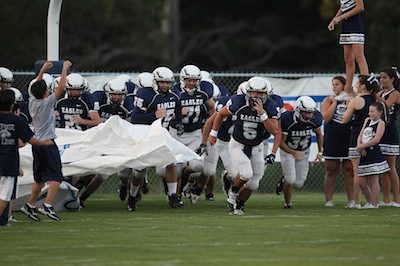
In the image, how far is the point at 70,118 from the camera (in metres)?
18.5

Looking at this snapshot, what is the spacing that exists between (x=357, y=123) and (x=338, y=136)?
485 mm

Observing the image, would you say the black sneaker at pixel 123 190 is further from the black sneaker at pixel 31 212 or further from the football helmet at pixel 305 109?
the black sneaker at pixel 31 212

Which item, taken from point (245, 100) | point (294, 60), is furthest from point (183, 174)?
point (294, 60)

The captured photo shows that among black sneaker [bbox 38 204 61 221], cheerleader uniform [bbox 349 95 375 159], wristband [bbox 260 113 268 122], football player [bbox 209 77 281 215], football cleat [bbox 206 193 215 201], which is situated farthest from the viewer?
football cleat [bbox 206 193 215 201]

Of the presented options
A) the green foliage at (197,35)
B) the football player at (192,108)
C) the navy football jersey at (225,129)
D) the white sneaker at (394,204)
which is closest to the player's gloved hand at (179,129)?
the football player at (192,108)

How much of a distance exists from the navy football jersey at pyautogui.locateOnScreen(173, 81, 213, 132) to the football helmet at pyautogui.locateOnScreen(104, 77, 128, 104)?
0.75 meters

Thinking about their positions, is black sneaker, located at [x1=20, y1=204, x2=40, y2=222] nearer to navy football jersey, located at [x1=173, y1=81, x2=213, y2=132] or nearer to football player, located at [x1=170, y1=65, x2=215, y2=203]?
football player, located at [x1=170, y1=65, x2=215, y2=203]

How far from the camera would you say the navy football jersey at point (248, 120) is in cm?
1636

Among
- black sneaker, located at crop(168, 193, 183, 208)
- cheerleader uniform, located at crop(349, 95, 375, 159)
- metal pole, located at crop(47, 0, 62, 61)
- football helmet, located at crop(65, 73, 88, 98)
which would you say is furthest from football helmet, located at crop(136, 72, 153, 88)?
cheerleader uniform, located at crop(349, 95, 375, 159)

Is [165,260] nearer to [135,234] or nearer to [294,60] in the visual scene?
[135,234]

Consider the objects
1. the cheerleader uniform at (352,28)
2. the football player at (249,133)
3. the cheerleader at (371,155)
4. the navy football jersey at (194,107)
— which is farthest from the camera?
the navy football jersey at (194,107)

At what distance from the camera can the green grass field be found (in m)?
11.9

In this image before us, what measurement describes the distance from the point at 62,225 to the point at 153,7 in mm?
23262

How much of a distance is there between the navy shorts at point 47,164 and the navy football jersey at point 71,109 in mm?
2979
